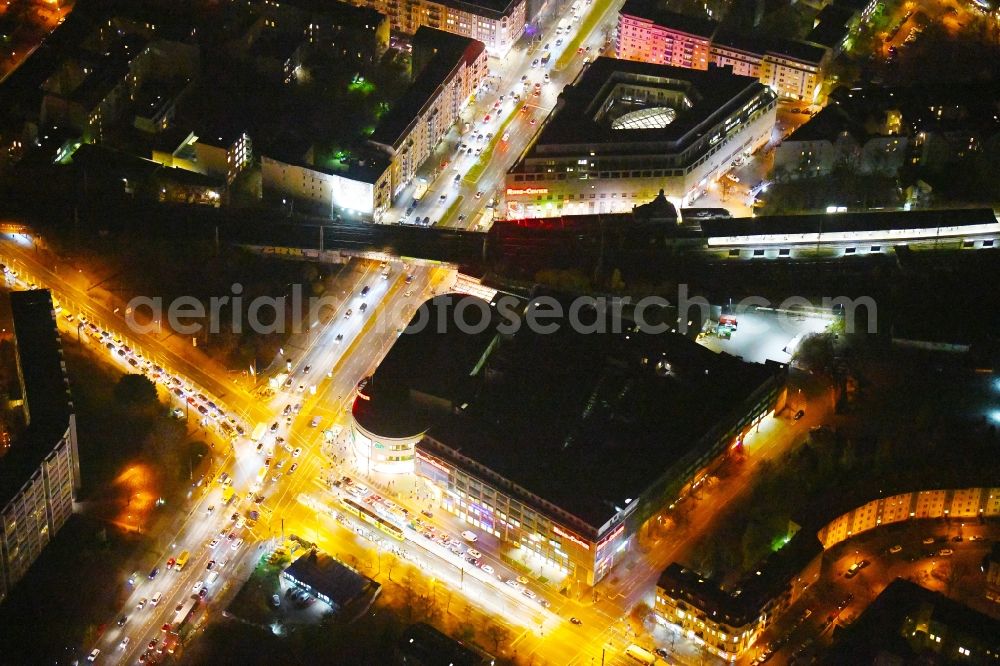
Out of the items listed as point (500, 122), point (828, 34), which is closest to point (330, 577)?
point (500, 122)

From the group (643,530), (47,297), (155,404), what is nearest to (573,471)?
(643,530)

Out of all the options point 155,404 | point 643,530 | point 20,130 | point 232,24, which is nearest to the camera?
point 643,530

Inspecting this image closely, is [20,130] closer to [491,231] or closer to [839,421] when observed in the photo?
[491,231]

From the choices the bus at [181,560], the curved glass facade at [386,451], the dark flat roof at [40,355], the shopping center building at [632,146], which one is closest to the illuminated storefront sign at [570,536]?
the curved glass facade at [386,451]

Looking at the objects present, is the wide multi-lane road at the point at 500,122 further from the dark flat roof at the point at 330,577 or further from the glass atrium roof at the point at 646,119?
the dark flat roof at the point at 330,577

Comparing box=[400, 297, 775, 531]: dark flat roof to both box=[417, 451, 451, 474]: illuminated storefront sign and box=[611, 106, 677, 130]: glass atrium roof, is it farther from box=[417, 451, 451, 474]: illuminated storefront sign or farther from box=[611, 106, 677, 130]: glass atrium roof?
box=[611, 106, 677, 130]: glass atrium roof

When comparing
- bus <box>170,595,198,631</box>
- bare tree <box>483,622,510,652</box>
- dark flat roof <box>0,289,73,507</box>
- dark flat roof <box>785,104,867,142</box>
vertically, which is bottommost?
bus <box>170,595,198,631</box>

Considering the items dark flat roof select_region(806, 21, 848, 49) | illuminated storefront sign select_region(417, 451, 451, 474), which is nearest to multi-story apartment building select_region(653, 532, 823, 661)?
illuminated storefront sign select_region(417, 451, 451, 474)
